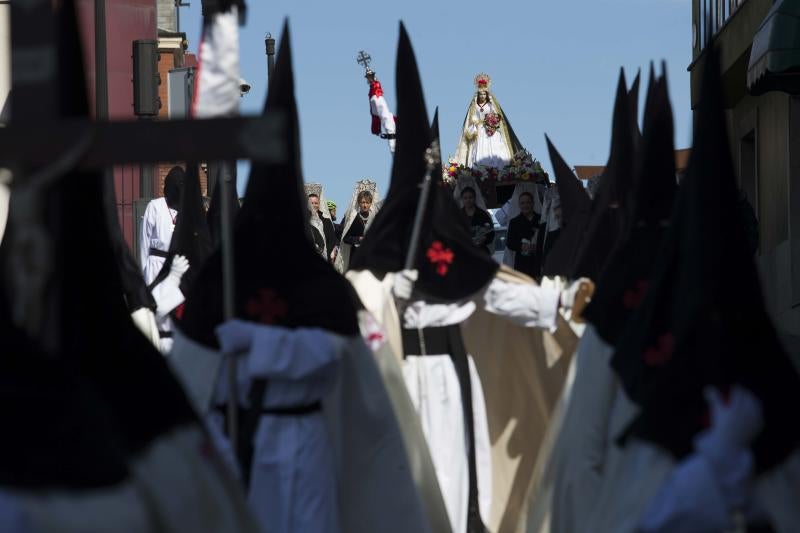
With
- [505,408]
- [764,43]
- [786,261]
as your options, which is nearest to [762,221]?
[786,261]

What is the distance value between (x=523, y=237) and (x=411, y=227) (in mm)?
7637

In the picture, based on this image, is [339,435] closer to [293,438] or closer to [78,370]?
[293,438]

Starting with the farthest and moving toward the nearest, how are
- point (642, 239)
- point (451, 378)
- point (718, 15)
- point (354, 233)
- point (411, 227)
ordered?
point (718, 15), point (354, 233), point (451, 378), point (411, 227), point (642, 239)

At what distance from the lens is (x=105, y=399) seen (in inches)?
209

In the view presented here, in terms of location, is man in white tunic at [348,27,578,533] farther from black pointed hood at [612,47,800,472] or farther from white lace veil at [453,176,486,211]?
white lace veil at [453,176,486,211]

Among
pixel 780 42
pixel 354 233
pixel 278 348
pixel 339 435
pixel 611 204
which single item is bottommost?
pixel 339 435

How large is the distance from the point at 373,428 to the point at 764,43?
487 inches

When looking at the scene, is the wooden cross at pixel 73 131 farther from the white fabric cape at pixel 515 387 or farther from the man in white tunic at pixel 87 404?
the white fabric cape at pixel 515 387

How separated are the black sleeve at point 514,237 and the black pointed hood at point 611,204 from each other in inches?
275

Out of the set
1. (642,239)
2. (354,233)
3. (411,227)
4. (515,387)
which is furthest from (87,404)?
(354,233)

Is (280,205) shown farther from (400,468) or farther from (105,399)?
(105,399)

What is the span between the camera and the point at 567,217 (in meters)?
13.2

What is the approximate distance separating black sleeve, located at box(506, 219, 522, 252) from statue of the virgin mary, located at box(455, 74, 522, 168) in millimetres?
5499

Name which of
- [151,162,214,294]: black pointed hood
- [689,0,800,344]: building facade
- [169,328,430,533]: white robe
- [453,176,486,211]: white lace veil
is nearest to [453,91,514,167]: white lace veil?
[689,0,800,344]: building facade
